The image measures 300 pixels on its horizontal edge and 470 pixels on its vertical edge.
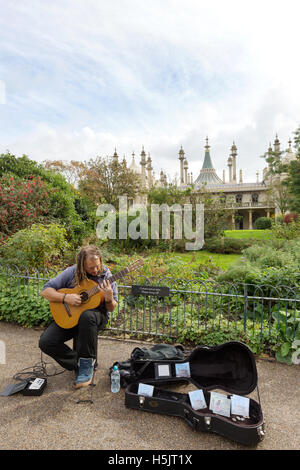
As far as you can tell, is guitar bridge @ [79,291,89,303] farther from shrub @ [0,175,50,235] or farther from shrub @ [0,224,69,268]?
shrub @ [0,175,50,235]

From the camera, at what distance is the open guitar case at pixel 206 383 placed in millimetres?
2375

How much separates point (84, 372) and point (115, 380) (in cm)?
34

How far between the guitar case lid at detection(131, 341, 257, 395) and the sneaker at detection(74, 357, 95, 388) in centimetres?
46

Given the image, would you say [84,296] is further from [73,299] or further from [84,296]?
[73,299]

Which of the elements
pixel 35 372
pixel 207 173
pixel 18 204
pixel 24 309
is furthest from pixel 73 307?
pixel 207 173

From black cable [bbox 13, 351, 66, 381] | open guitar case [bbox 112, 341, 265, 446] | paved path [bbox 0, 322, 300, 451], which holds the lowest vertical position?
paved path [bbox 0, 322, 300, 451]

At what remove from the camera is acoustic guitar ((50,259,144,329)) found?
3.15 meters

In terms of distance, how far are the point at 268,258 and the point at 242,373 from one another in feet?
11.5

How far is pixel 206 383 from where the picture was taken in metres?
2.99

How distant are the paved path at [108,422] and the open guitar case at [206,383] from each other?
9cm

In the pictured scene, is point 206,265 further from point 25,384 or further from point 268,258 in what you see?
point 25,384

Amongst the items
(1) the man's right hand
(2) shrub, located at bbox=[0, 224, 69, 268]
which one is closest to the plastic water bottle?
(1) the man's right hand

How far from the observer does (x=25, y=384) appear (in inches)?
120
